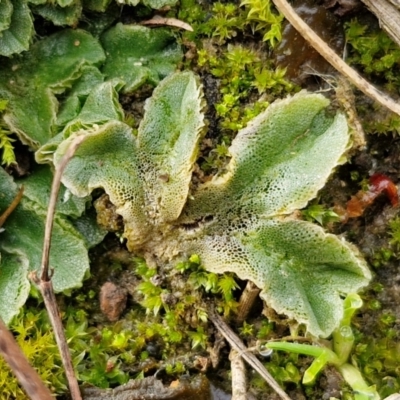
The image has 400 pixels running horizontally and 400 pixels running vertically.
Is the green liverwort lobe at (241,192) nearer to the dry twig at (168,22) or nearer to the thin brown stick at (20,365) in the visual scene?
the dry twig at (168,22)

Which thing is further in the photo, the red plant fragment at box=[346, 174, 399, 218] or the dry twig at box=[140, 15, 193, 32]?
the dry twig at box=[140, 15, 193, 32]

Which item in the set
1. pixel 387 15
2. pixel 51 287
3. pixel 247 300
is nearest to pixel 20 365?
pixel 51 287

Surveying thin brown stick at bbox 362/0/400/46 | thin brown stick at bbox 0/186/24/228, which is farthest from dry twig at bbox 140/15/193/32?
thin brown stick at bbox 0/186/24/228

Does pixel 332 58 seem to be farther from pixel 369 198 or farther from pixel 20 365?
pixel 20 365

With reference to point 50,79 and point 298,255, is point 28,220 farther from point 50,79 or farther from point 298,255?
point 298,255

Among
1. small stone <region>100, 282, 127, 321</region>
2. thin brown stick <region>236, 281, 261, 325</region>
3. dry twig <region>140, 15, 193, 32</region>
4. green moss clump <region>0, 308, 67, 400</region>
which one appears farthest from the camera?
dry twig <region>140, 15, 193, 32</region>

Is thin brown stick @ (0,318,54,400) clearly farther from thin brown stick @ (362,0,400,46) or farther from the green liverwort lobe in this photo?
thin brown stick @ (362,0,400,46)

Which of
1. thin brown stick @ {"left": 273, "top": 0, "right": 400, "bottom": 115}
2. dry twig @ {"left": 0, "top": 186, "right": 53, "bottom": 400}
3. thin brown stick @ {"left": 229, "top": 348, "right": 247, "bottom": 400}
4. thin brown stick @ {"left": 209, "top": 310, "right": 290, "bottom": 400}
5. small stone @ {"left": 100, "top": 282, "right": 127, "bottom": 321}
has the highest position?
thin brown stick @ {"left": 273, "top": 0, "right": 400, "bottom": 115}
